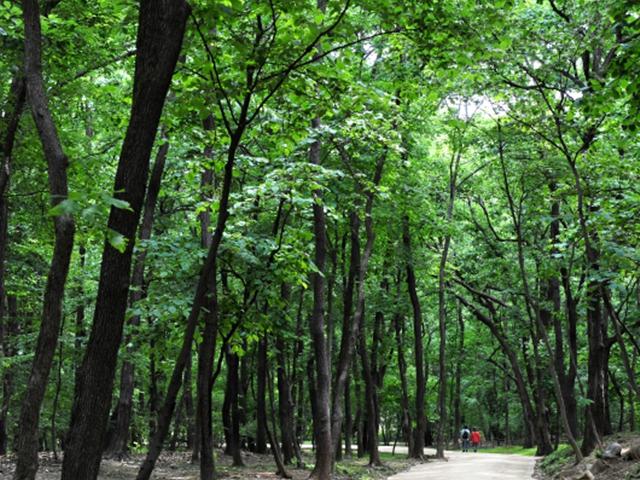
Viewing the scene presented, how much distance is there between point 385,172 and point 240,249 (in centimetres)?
907

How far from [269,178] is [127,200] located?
534cm

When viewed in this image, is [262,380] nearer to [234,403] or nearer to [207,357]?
[234,403]

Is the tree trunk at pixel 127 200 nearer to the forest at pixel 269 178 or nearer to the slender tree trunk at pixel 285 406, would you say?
the forest at pixel 269 178

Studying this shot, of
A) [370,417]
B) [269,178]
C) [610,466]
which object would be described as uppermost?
[269,178]

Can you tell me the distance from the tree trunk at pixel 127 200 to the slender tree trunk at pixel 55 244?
88 centimetres

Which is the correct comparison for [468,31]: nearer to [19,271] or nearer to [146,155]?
[146,155]

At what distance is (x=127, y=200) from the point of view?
172 inches

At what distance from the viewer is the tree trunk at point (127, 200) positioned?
4246 mm

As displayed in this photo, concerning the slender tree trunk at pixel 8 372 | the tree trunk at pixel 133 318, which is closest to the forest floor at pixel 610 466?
the tree trunk at pixel 133 318

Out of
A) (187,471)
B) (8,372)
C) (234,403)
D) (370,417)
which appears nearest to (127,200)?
(187,471)

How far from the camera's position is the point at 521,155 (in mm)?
15773

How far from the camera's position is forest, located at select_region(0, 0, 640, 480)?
17.1ft

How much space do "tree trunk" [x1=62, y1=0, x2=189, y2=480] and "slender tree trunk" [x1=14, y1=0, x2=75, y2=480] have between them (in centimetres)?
88

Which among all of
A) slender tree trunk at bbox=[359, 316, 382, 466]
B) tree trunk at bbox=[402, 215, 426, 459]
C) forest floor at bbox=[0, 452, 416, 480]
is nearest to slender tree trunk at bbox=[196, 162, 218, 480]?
forest floor at bbox=[0, 452, 416, 480]
